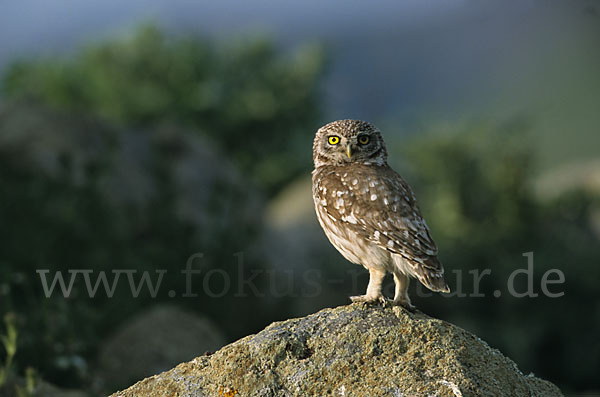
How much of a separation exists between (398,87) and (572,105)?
131ft

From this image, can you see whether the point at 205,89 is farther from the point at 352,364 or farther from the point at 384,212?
the point at 352,364

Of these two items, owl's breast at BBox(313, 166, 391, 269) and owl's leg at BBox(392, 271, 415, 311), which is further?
owl's breast at BBox(313, 166, 391, 269)

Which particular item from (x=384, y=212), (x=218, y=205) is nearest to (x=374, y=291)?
(x=384, y=212)

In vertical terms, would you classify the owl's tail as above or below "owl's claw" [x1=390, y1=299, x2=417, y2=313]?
above

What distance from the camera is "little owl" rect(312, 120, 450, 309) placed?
4.66 m

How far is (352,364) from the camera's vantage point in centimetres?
397

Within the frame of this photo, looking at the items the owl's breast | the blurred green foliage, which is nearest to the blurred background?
the blurred green foliage

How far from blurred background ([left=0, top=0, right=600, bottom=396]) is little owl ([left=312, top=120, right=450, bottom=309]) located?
2655 mm

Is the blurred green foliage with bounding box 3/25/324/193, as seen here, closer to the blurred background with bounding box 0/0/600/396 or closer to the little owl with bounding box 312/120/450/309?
the blurred background with bounding box 0/0/600/396

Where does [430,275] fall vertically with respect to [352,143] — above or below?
below

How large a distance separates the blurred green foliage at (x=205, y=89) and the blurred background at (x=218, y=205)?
0.06 meters

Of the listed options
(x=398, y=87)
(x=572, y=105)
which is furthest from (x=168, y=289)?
(x=398, y=87)

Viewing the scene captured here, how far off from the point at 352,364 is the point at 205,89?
62.1ft

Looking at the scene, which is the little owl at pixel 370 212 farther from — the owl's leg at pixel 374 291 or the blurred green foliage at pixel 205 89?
the blurred green foliage at pixel 205 89
